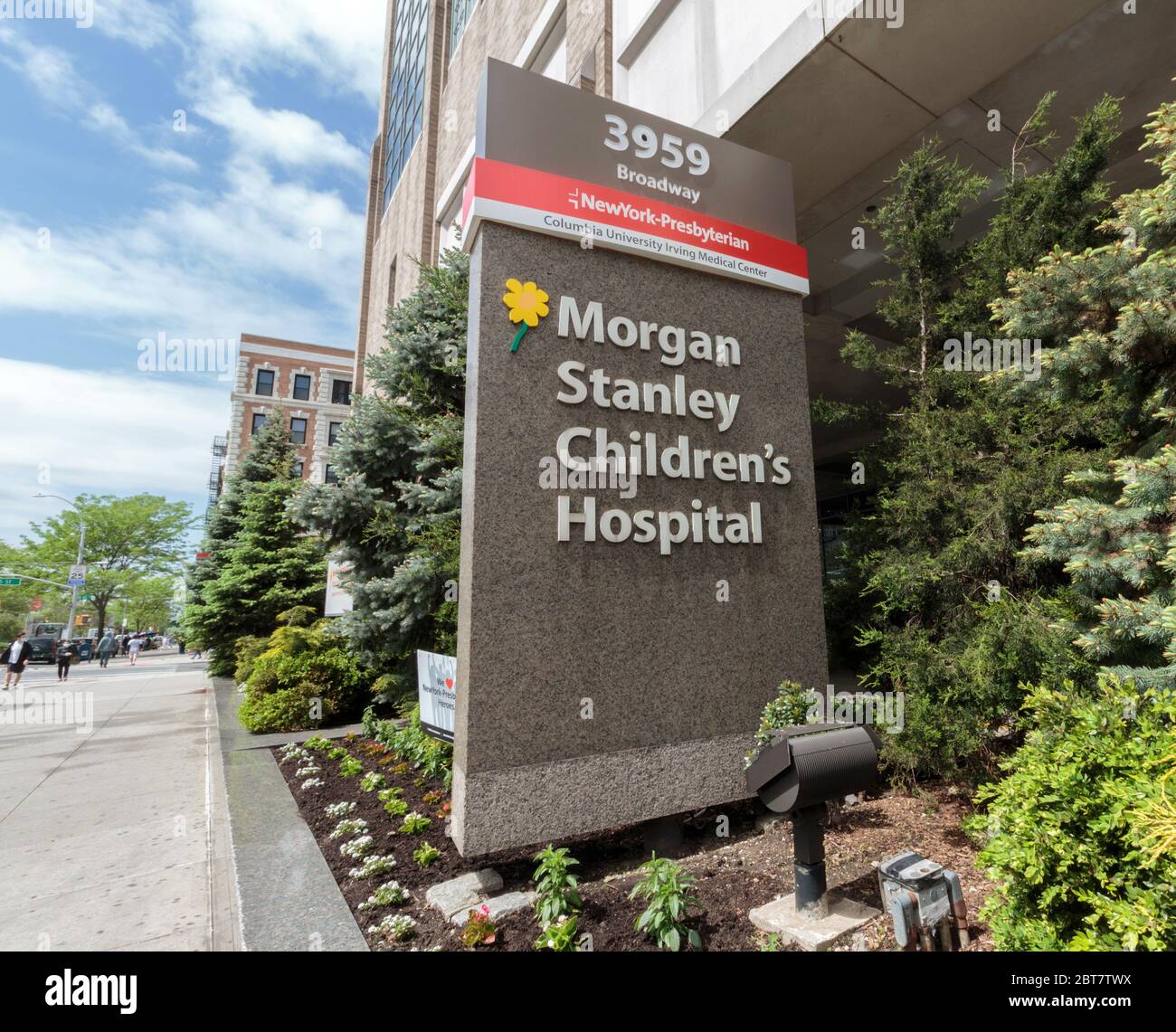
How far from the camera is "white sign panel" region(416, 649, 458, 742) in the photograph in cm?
546

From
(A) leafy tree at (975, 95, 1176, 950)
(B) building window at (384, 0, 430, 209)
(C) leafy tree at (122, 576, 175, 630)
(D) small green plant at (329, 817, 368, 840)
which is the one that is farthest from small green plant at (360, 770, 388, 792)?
(C) leafy tree at (122, 576, 175, 630)

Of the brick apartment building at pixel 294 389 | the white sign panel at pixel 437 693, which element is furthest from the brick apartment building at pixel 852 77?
the brick apartment building at pixel 294 389

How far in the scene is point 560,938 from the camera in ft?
10.4

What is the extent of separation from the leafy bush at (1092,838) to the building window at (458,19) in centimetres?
1935

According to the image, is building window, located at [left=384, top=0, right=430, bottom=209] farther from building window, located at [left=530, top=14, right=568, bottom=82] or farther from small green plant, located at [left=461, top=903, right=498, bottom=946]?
small green plant, located at [left=461, top=903, right=498, bottom=946]

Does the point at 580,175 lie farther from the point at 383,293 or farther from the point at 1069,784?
the point at 383,293

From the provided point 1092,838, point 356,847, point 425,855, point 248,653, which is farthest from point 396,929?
point 248,653

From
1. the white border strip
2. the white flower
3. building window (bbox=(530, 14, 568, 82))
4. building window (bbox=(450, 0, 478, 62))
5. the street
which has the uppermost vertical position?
A: building window (bbox=(450, 0, 478, 62))

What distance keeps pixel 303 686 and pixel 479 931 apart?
304 inches

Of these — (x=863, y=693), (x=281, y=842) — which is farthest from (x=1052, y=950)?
(x=281, y=842)

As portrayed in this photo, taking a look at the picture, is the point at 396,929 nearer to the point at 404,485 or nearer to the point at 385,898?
the point at 385,898

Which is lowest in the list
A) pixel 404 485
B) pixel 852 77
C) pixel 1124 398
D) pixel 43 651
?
pixel 43 651

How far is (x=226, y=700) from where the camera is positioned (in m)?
13.6

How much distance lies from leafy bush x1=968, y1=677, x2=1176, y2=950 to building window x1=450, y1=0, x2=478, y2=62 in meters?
19.3
